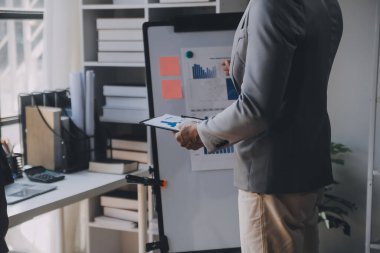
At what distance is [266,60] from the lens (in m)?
1.44

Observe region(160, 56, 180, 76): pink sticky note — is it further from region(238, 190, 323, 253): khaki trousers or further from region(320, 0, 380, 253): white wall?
region(320, 0, 380, 253): white wall

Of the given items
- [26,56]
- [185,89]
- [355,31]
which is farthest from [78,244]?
[355,31]

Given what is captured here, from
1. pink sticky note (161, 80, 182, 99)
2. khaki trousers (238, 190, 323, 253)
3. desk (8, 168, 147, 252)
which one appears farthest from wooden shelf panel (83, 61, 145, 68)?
khaki trousers (238, 190, 323, 253)

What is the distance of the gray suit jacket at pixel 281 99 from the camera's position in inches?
57.1

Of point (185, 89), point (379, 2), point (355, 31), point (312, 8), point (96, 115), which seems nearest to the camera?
point (312, 8)

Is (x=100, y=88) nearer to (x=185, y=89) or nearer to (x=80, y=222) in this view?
(x=80, y=222)

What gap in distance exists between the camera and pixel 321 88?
1.61 m

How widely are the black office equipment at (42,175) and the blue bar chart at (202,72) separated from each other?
0.75 meters

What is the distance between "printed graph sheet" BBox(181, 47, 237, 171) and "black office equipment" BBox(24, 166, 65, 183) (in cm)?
62

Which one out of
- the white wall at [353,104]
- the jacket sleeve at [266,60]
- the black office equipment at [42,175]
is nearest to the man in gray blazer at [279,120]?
the jacket sleeve at [266,60]

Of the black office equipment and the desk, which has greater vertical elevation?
the black office equipment

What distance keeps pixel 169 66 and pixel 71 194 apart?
0.63 meters

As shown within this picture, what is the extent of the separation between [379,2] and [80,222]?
6.24 ft

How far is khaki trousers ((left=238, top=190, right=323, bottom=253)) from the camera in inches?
63.0
